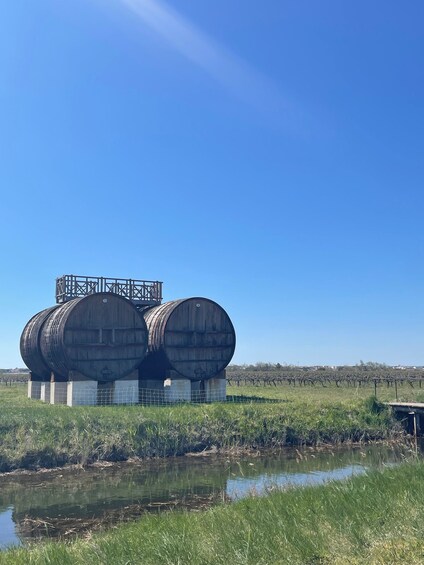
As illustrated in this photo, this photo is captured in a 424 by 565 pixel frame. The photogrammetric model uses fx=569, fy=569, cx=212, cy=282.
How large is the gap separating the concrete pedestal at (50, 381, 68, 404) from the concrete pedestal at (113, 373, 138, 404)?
228cm

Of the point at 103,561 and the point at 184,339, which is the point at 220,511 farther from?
the point at 184,339

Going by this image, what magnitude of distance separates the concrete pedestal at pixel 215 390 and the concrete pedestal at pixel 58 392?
7.03 meters

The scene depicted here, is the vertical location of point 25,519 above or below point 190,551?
below

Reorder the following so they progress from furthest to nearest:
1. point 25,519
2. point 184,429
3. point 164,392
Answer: point 164,392 → point 184,429 → point 25,519

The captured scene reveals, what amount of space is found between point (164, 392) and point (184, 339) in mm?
2772

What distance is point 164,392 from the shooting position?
27906 mm

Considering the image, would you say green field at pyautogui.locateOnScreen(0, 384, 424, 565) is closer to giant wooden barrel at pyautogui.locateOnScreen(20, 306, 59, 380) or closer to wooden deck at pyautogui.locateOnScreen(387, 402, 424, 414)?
giant wooden barrel at pyautogui.locateOnScreen(20, 306, 59, 380)

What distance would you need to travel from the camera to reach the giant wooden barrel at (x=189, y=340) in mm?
28094

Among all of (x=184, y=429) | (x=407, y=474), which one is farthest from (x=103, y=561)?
(x=184, y=429)

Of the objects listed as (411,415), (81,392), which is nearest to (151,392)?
(81,392)

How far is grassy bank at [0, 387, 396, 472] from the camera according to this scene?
1838 cm

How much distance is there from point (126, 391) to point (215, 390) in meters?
4.92

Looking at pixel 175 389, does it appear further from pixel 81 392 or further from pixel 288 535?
pixel 288 535

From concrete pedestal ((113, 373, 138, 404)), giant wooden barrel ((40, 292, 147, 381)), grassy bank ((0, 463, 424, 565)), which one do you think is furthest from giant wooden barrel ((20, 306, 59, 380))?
grassy bank ((0, 463, 424, 565))
